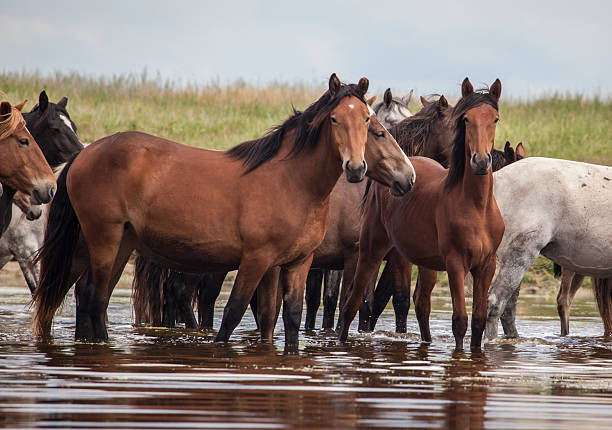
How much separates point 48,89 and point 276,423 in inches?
934

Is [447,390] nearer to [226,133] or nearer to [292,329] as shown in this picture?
[292,329]

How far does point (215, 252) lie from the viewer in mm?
7238

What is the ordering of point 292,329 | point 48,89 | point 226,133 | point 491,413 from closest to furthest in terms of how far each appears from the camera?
1. point 491,413
2. point 292,329
3. point 226,133
4. point 48,89

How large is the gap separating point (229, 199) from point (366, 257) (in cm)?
203

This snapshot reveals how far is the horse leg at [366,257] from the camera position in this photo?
8703 millimetres

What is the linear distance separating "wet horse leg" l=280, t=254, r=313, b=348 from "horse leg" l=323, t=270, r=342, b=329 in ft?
10.6

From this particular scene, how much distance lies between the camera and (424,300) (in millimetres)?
8789

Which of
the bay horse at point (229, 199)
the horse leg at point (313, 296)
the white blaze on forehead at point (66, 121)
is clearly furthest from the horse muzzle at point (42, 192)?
the horse leg at point (313, 296)

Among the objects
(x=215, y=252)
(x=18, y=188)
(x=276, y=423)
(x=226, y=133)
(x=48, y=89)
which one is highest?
(x=48, y=89)

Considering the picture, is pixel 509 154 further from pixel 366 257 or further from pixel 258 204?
pixel 258 204

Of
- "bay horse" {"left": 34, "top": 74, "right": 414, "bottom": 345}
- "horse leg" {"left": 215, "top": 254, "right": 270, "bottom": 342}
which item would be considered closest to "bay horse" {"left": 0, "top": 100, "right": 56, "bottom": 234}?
"bay horse" {"left": 34, "top": 74, "right": 414, "bottom": 345}

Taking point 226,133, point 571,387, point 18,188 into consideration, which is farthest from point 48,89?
point 571,387

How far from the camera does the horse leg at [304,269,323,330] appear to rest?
10.7 meters

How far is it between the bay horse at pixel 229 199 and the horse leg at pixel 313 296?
125 inches
